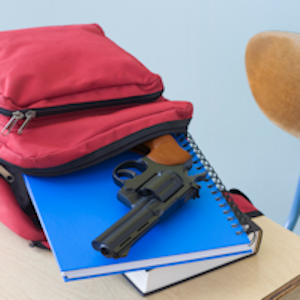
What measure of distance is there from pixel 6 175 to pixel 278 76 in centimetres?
67

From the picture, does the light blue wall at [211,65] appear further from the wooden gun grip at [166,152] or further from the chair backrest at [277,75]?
the wooden gun grip at [166,152]

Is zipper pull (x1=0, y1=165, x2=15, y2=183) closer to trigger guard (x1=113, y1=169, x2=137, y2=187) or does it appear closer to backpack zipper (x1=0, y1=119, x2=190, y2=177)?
backpack zipper (x1=0, y1=119, x2=190, y2=177)

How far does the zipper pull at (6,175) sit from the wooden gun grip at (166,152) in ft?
0.63

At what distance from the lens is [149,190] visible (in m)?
0.43

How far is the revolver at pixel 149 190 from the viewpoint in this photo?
0.37 m

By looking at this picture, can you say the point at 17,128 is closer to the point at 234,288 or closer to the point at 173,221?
the point at 173,221

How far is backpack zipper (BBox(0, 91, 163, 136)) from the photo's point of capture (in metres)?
0.48

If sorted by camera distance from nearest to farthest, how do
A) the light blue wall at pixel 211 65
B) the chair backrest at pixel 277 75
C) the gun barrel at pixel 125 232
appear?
the gun barrel at pixel 125 232 → the chair backrest at pixel 277 75 → the light blue wall at pixel 211 65

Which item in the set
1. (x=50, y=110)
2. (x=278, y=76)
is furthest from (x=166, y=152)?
(x=278, y=76)

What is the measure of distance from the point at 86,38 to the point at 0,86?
187 millimetres

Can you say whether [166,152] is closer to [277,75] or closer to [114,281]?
[114,281]

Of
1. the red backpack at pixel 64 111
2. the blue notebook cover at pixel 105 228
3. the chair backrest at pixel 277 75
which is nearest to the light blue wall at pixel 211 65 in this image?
the chair backrest at pixel 277 75

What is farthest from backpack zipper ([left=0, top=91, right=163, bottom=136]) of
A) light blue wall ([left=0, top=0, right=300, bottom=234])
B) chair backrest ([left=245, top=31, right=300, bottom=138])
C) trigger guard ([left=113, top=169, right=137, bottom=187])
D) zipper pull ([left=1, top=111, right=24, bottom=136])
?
light blue wall ([left=0, top=0, right=300, bottom=234])

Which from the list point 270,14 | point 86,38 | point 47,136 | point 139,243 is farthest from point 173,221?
point 270,14
